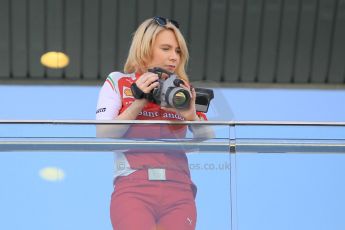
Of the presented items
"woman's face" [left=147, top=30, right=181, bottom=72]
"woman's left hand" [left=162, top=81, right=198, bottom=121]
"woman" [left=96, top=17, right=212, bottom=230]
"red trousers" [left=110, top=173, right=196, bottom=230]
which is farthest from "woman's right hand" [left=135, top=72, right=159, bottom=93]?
"red trousers" [left=110, top=173, right=196, bottom=230]

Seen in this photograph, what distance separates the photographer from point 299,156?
324cm

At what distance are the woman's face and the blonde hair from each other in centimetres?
2

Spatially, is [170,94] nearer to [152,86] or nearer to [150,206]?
[152,86]

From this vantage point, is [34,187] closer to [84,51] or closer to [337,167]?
[337,167]

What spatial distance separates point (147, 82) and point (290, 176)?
778 mm

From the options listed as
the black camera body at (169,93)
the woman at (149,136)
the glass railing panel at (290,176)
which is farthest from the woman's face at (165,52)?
the glass railing panel at (290,176)

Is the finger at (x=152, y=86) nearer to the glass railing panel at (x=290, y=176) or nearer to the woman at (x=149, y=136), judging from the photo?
the woman at (x=149, y=136)

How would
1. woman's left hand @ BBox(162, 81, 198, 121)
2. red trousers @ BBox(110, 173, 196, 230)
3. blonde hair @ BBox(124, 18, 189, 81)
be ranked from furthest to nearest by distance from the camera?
blonde hair @ BBox(124, 18, 189, 81) → woman's left hand @ BBox(162, 81, 198, 121) → red trousers @ BBox(110, 173, 196, 230)

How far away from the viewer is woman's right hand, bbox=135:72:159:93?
118 inches

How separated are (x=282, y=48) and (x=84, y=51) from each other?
237 centimetres

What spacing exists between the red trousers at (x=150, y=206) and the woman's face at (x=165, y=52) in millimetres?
560

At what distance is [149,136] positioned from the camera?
313 cm

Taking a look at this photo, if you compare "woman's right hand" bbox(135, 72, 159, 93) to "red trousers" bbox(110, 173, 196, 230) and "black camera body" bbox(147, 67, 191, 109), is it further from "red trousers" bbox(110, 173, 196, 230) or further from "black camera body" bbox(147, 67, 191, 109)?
"red trousers" bbox(110, 173, 196, 230)

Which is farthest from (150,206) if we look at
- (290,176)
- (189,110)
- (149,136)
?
(290,176)
